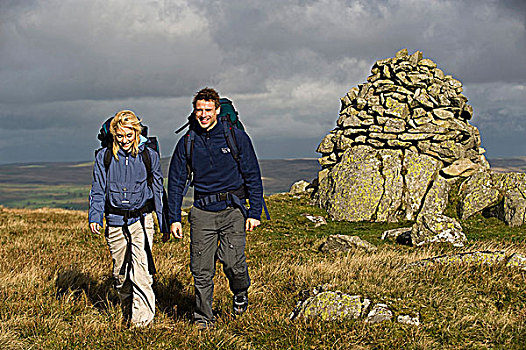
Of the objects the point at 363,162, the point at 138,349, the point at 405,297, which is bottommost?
the point at 138,349

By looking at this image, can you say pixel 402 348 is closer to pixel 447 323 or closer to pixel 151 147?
pixel 447 323

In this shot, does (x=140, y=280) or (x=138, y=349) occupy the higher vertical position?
(x=140, y=280)

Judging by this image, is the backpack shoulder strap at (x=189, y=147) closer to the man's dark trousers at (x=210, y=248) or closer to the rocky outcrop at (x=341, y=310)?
the man's dark trousers at (x=210, y=248)

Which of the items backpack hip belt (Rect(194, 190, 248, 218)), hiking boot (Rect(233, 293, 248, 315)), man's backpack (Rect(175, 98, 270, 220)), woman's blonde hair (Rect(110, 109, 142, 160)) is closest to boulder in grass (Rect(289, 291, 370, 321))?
hiking boot (Rect(233, 293, 248, 315))

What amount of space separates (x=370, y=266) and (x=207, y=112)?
5.08 m

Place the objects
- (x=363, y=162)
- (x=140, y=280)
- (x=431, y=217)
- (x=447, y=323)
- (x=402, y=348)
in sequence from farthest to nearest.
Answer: (x=363, y=162) < (x=431, y=217) < (x=140, y=280) < (x=447, y=323) < (x=402, y=348)

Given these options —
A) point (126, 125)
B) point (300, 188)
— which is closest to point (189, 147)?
point (126, 125)

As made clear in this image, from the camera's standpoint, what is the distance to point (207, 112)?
6223 mm

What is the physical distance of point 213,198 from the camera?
6367 millimetres

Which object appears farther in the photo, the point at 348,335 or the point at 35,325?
the point at 35,325

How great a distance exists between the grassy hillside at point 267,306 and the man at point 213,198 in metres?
0.74

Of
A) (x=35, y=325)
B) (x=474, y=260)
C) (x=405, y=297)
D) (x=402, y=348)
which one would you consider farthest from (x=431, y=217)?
(x=35, y=325)

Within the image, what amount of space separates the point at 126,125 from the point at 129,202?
114cm

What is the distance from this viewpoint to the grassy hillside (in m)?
5.76
